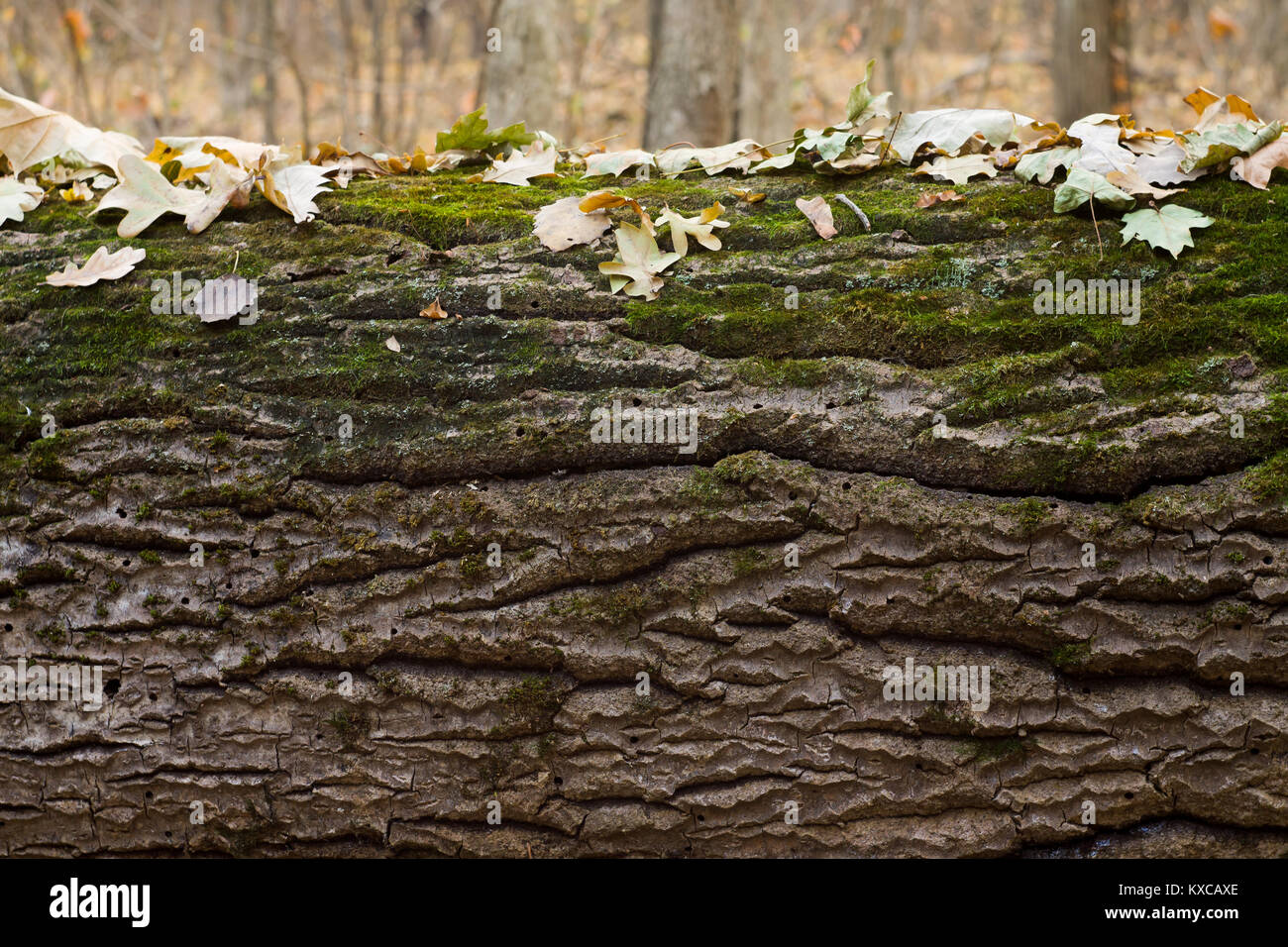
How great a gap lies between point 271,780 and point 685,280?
1619mm

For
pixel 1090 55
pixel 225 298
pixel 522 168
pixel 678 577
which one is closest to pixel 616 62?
pixel 1090 55

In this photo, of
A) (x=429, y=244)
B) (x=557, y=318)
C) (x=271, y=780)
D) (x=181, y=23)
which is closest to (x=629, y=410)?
(x=557, y=318)

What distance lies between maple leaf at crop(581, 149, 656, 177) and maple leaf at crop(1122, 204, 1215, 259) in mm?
1347

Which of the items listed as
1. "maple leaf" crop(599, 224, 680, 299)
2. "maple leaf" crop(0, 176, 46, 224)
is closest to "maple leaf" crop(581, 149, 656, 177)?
"maple leaf" crop(599, 224, 680, 299)

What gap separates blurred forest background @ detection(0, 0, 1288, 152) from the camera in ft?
20.3

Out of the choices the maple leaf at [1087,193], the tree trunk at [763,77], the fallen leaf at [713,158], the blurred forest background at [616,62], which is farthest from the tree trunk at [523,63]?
the maple leaf at [1087,193]

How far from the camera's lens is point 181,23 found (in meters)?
13.9

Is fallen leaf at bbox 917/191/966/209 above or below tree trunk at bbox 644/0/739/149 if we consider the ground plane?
below

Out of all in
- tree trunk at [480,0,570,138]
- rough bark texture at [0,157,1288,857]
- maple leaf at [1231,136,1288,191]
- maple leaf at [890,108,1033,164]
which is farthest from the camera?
tree trunk at [480,0,570,138]

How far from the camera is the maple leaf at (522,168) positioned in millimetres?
2775

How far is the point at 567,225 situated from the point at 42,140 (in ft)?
5.47

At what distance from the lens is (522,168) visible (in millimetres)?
2807

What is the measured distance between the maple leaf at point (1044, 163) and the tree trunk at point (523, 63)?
4069 mm

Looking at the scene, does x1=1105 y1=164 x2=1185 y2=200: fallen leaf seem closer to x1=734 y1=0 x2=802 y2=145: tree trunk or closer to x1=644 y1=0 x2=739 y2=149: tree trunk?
x1=644 y1=0 x2=739 y2=149: tree trunk
